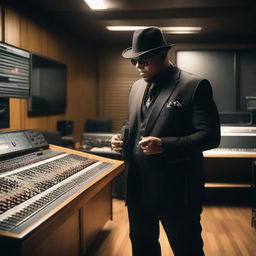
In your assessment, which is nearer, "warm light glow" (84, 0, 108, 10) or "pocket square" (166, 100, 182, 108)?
"pocket square" (166, 100, 182, 108)

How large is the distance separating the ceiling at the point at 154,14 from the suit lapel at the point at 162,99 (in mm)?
2393

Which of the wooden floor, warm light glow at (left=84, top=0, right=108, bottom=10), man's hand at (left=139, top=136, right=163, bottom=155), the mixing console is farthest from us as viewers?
warm light glow at (left=84, top=0, right=108, bottom=10)

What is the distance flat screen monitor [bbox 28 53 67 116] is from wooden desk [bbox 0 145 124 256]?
1.31 meters

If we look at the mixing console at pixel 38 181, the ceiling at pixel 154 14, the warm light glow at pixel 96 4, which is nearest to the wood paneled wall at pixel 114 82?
the ceiling at pixel 154 14

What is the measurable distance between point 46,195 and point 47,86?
2.87 metres

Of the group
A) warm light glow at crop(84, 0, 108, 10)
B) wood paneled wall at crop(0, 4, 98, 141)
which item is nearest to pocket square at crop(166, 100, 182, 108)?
wood paneled wall at crop(0, 4, 98, 141)

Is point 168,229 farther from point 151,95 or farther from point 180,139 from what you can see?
point 151,95

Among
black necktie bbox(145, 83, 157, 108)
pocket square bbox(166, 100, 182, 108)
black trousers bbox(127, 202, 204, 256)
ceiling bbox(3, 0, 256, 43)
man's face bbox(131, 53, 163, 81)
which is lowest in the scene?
black trousers bbox(127, 202, 204, 256)

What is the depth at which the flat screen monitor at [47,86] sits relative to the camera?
3.82m

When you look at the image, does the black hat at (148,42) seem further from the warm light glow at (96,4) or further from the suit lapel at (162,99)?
the warm light glow at (96,4)

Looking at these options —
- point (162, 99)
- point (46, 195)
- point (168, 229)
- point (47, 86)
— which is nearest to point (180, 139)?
Result: point (162, 99)

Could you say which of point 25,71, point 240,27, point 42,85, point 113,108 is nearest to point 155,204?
point 25,71

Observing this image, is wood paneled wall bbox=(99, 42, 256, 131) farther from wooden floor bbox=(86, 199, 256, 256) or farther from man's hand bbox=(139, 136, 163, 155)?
man's hand bbox=(139, 136, 163, 155)

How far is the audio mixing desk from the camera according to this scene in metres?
1.21
